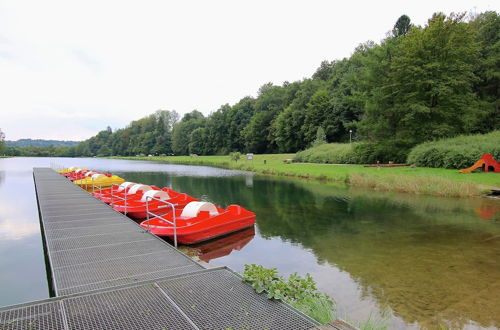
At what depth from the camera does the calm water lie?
5535 millimetres

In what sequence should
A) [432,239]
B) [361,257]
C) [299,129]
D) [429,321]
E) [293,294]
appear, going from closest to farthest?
1. [293,294]
2. [429,321]
3. [361,257]
4. [432,239]
5. [299,129]

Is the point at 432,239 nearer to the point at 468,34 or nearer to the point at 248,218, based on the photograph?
the point at 248,218

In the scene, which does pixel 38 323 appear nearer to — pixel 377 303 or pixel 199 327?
pixel 199 327

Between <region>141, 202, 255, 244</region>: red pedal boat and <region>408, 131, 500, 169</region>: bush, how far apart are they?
18075 mm

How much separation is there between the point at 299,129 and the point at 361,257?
5974 cm

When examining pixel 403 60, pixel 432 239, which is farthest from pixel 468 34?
pixel 432 239

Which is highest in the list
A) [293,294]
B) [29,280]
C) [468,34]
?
[468,34]

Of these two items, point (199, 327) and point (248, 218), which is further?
point (248, 218)

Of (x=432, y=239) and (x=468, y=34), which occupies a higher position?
(x=468, y=34)

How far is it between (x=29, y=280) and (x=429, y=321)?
802 cm

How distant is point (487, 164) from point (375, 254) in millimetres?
16609

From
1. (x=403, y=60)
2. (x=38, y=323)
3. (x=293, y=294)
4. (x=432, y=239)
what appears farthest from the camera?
(x=403, y=60)

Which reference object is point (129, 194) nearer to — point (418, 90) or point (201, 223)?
point (201, 223)

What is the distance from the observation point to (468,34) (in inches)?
1206
